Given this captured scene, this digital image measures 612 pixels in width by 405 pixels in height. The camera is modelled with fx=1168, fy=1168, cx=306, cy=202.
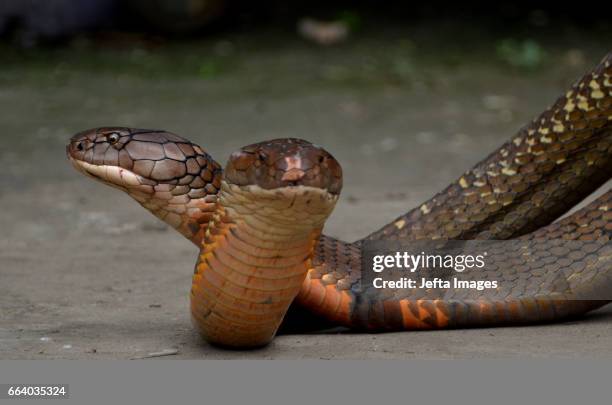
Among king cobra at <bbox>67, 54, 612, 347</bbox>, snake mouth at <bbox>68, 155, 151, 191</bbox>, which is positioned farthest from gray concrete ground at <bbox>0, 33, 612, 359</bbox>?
snake mouth at <bbox>68, 155, 151, 191</bbox>

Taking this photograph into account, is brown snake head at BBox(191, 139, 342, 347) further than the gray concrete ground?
No

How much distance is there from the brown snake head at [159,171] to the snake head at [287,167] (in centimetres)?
75

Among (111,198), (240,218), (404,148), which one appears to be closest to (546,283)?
(240,218)

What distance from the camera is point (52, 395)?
342 cm

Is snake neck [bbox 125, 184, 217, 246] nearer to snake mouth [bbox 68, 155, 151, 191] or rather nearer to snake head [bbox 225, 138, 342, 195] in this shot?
snake mouth [bbox 68, 155, 151, 191]

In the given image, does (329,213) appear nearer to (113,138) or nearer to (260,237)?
(260,237)

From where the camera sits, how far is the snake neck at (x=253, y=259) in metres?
3.36

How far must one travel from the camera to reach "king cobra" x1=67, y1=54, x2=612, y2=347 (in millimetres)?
3410

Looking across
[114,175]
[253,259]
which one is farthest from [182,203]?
[253,259]

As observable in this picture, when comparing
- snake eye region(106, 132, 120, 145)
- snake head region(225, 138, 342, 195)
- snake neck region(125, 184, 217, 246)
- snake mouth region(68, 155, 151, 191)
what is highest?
snake eye region(106, 132, 120, 145)

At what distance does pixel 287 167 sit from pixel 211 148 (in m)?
6.61

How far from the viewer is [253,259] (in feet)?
12.0

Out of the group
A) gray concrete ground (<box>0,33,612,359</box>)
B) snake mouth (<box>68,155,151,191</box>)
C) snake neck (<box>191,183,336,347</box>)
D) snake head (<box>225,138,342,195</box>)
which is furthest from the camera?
gray concrete ground (<box>0,33,612,359</box>)

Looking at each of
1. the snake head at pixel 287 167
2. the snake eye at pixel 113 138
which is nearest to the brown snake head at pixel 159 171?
the snake eye at pixel 113 138
